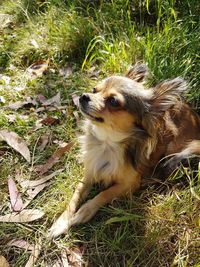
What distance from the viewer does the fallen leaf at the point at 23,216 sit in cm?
→ 266

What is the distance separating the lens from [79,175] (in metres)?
2.98

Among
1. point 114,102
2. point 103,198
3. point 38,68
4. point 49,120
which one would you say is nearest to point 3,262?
point 103,198

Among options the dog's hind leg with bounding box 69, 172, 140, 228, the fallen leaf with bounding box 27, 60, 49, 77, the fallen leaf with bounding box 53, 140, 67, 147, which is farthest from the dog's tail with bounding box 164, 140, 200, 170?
the fallen leaf with bounding box 27, 60, 49, 77

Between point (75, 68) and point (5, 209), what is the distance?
1.69m

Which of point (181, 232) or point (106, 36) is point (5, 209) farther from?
point (106, 36)

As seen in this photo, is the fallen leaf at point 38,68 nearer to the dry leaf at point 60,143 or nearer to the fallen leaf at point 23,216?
the dry leaf at point 60,143

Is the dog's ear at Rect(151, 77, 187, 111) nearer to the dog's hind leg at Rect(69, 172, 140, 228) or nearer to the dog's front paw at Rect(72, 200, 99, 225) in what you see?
the dog's hind leg at Rect(69, 172, 140, 228)

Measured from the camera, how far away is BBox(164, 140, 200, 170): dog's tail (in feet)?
8.82

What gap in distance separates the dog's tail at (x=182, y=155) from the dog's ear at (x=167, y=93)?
42 cm

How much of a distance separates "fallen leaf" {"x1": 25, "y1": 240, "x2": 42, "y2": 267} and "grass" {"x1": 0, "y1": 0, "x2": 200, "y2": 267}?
1.1 inches

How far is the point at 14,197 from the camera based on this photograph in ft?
9.22

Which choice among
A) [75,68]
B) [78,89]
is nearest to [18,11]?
[75,68]

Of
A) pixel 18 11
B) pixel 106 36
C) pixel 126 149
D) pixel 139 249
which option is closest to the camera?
pixel 139 249

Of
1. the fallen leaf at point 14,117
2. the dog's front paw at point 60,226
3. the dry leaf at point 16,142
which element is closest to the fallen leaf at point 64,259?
the dog's front paw at point 60,226
